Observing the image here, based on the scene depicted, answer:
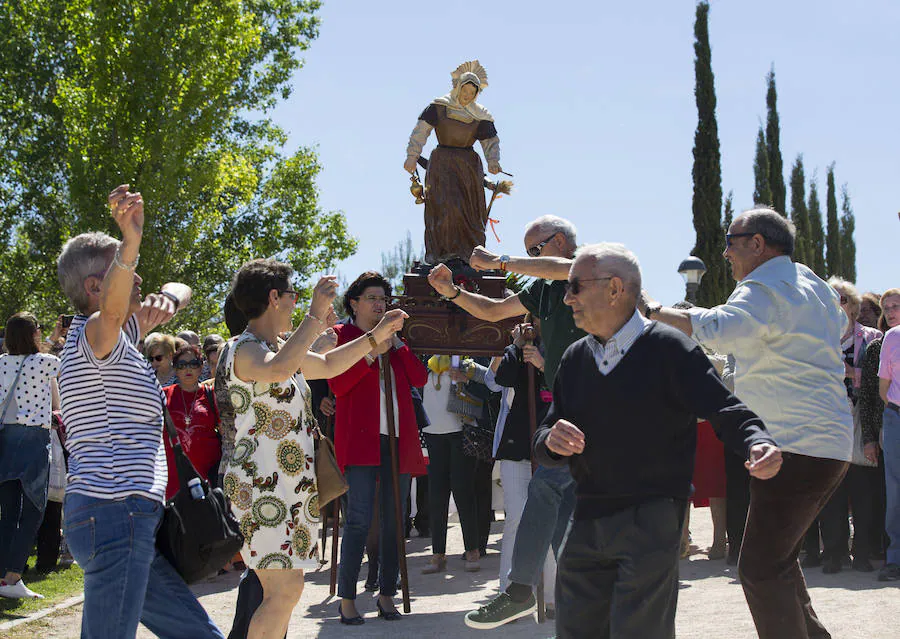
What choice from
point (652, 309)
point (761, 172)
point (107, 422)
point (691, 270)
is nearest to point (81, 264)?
point (107, 422)

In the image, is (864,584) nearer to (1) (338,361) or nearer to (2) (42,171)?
(1) (338,361)

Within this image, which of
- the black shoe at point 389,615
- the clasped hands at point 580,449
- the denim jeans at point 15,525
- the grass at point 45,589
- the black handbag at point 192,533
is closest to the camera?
the clasped hands at point 580,449

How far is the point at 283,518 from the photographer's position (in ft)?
14.3

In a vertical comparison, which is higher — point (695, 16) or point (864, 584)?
point (695, 16)

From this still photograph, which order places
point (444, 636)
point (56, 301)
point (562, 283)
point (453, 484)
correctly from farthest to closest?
point (56, 301)
point (453, 484)
point (444, 636)
point (562, 283)

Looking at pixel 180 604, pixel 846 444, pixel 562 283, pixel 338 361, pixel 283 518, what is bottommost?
pixel 180 604

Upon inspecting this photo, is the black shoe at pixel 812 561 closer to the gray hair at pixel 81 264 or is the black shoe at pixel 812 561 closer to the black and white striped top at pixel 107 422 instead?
the black and white striped top at pixel 107 422

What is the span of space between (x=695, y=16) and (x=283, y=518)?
29.9m

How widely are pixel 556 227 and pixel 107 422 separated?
279 centimetres

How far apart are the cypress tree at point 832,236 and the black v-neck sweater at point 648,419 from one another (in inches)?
1639

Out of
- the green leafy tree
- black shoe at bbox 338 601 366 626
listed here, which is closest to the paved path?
black shoe at bbox 338 601 366 626

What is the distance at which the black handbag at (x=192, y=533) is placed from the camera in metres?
3.69

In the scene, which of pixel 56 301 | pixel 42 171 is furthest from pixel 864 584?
pixel 42 171

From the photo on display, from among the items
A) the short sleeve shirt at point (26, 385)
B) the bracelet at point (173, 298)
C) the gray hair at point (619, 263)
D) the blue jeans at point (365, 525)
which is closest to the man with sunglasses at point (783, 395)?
the gray hair at point (619, 263)
